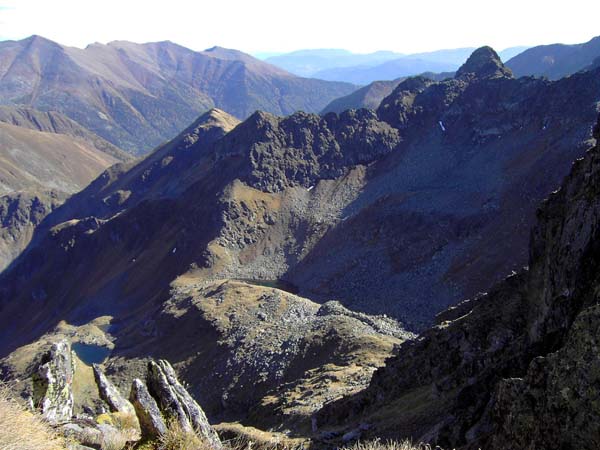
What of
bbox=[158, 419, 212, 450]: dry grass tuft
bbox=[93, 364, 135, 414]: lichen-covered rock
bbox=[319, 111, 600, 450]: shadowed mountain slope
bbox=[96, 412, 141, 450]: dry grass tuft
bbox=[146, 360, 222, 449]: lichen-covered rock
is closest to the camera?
bbox=[319, 111, 600, 450]: shadowed mountain slope

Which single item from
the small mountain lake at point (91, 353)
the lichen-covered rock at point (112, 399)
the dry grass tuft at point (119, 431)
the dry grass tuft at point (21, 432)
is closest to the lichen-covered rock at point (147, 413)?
the dry grass tuft at point (119, 431)

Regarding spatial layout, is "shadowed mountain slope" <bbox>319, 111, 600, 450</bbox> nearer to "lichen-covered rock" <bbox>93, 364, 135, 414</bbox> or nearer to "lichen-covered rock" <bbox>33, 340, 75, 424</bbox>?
"lichen-covered rock" <bbox>93, 364, 135, 414</bbox>

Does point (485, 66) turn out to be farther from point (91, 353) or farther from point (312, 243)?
point (91, 353)

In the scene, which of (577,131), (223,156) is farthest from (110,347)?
(577,131)

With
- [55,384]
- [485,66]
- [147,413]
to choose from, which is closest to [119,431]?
[147,413]

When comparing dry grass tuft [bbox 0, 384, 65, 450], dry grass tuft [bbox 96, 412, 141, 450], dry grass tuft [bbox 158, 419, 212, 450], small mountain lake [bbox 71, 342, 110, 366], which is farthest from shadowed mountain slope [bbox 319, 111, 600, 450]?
small mountain lake [bbox 71, 342, 110, 366]

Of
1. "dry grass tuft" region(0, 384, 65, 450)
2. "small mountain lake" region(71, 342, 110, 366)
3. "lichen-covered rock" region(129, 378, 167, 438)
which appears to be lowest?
"small mountain lake" region(71, 342, 110, 366)

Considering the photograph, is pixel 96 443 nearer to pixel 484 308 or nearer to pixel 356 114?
pixel 484 308
